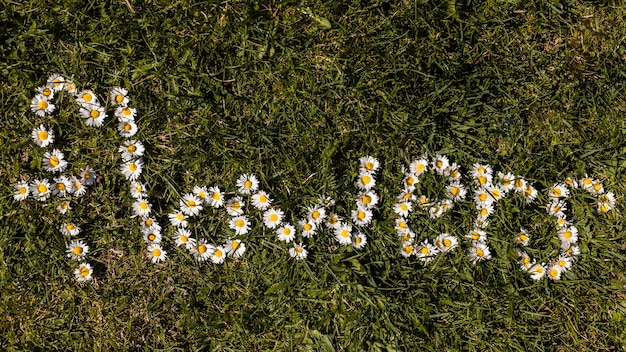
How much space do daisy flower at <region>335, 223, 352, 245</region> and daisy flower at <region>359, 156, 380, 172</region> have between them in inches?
11.5

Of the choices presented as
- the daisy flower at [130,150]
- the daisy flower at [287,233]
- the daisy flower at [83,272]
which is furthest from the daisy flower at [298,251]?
the daisy flower at [83,272]

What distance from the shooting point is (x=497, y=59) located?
2609mm

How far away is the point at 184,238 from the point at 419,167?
1208 mm

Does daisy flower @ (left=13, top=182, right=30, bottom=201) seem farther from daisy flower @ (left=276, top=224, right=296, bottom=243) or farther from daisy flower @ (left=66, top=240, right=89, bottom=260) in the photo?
daisy flower @ (left=276, top=224, right=296, bottom=243)

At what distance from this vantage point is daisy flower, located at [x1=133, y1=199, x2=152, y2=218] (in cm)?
247

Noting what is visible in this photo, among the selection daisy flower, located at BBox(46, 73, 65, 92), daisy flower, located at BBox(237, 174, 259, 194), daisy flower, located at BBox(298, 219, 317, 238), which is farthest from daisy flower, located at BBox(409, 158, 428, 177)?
daisy flower, located at BBox(46, 73, 65, 92)

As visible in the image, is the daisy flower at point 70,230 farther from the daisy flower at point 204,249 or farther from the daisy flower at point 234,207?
the daisy flower at point 234,207

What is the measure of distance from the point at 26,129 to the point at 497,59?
239 centimetres

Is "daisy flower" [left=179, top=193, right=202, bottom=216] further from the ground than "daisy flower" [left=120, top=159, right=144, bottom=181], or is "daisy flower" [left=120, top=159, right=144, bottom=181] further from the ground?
"daisy flower" [left=179, top=193, right=202, bottom=216]

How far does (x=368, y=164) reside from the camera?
2.50 metres

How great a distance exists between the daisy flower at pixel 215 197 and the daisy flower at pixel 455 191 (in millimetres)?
1120

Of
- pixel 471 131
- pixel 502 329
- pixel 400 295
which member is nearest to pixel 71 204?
pixel 400 295

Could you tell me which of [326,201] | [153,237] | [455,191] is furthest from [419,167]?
[153,237]

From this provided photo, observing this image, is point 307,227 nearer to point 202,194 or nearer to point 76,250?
point 202,194
